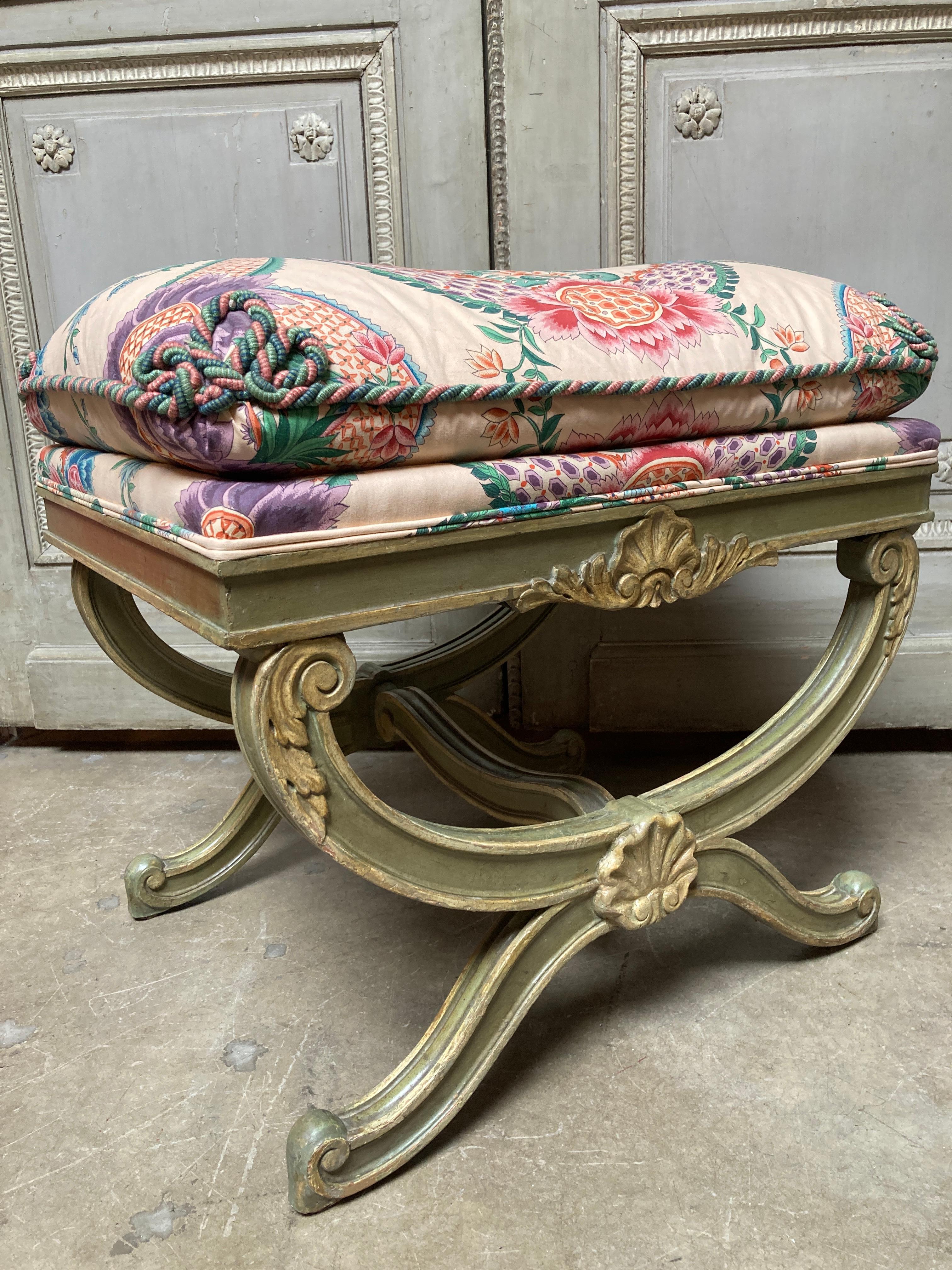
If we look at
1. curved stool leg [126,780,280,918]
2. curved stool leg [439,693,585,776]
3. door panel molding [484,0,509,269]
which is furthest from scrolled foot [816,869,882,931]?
door panel molding [484,0,509,269]

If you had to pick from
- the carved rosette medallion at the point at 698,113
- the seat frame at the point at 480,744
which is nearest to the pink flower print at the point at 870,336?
the seat frame at the point at 480,744

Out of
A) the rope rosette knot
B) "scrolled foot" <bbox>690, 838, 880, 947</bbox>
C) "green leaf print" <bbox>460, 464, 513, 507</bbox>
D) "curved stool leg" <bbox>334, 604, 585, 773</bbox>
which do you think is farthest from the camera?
"curved stool leg" <bbox>334, 604, 585, 773</bbox>

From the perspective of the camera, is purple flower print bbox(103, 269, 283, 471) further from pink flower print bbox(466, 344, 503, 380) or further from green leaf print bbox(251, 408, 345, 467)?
pink flower print bbox(466, 344, 503, 380)

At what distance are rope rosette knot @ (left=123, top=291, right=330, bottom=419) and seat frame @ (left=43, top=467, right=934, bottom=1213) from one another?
0.33ft

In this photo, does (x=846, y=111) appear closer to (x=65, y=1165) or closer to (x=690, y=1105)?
(x=690, y=1105)

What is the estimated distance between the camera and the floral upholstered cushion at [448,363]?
2.14ft

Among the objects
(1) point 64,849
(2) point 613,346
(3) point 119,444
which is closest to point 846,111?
(2) point 613,346

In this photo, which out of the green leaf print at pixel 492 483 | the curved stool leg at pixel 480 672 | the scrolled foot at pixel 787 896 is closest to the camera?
the green leaf print at pixel 492 483

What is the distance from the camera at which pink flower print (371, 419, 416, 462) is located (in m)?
0.69

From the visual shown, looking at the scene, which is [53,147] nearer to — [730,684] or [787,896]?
[730,684]

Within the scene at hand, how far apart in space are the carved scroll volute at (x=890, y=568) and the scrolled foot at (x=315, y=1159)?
2.31ft

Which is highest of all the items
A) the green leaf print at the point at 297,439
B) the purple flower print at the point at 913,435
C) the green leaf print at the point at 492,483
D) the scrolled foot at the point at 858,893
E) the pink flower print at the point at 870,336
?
the green leaf print at the point at 297,439

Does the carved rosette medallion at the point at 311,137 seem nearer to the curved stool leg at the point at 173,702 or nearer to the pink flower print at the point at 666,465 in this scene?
the curved stool leg at the point at 173,702

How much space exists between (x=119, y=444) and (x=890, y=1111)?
872 millimetres
